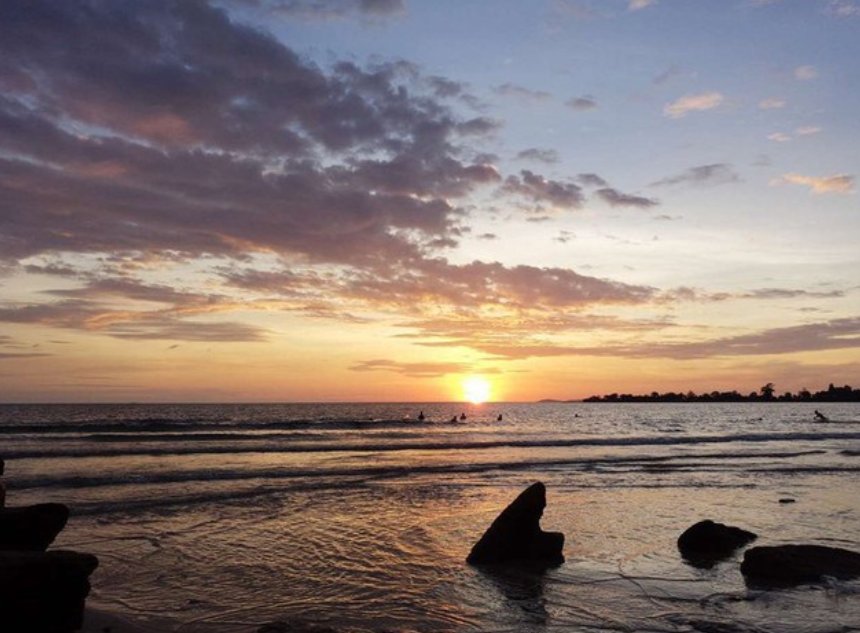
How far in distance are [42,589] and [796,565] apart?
41.8 ft

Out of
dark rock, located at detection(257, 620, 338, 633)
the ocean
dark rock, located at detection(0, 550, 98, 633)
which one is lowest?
the ocean

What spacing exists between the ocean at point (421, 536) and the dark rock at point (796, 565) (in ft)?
1.21

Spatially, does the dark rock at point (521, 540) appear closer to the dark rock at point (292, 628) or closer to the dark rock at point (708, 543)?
the dark rock at point (708, 543)

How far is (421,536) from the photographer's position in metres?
16.1

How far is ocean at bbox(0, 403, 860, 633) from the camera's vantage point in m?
10.1

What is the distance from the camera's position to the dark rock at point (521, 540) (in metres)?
13.5

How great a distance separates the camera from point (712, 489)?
82.8 ft

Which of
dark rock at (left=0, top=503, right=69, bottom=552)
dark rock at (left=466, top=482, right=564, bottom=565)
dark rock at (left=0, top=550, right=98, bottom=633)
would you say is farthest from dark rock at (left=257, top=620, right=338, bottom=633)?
dark rock at (left=466, top=482, right=564, bottom=565)

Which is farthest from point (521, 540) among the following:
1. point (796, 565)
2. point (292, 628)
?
point (292, 628)

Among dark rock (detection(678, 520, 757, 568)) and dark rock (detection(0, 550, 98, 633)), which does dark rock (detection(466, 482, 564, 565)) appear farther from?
dark rock (detection(0, 550, 98, 633))

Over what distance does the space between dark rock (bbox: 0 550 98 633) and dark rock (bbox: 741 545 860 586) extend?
11.4 metres

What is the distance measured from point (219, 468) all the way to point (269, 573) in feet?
68.9

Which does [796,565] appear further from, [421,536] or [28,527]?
[28,527]

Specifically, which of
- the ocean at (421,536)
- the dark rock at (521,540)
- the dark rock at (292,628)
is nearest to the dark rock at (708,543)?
the ocean at (421,536)
